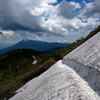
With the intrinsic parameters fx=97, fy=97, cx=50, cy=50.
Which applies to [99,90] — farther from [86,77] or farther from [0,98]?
[0,98]

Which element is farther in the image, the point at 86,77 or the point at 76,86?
the point at 86,77

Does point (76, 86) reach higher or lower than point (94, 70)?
lower

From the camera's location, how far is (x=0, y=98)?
974 inches

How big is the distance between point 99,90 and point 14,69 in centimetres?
18693

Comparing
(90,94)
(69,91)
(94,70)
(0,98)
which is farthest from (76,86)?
(0,98)

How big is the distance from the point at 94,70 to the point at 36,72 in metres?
26.5

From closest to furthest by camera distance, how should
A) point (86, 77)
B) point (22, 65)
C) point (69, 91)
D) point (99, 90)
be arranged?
1. point (99, 90)
2. point (69, 91)
3. point (86, 77)
4. point (22, 65)

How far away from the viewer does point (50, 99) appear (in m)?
8.37

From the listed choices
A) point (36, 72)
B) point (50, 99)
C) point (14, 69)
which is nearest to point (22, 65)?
point (14, 69)

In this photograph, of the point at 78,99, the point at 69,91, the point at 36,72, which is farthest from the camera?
the point at 36,72

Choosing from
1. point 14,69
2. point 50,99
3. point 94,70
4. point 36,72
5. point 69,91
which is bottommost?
point 14,69

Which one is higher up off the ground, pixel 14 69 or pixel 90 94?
pixel 90 94

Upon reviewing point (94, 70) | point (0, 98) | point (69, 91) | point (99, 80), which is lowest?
point (0, 98)

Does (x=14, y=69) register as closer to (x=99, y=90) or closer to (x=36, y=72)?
(x=36, y=72)
